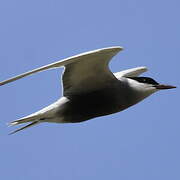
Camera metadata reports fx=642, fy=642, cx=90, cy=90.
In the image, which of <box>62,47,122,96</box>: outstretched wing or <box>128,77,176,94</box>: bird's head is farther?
<box>128,77,176,94</box>: bird's head

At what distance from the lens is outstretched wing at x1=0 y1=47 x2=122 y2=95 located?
8.54 meters

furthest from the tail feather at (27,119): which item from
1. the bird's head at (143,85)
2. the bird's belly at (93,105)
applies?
the bird's head at (143,85)

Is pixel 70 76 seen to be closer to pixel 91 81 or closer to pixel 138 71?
pixel 91 81

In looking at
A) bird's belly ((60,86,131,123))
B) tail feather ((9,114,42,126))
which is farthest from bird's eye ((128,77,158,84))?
tail feather ((9,114,42,126))

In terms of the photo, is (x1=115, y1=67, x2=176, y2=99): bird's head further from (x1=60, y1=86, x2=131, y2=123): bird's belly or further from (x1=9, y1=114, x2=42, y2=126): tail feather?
(x1=9, y1=114, x2=42, y2=126): tail feather

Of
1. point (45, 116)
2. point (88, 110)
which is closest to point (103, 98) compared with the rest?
point (88, 110)

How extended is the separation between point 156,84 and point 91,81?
117 centimetres

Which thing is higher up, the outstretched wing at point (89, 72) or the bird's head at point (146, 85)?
the outstretched wing at point (89, 72)

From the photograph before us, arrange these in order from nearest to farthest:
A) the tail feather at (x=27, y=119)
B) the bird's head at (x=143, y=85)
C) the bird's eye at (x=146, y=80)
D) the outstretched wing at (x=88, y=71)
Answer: the outstretched wing at (x=88, y=71)
the tail feather at (x=27, y=119)
the bird's head at (x=143, y=85)
the bird's eye at (x=146, y=80)

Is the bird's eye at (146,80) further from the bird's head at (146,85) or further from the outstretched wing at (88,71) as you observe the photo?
the outstretched wing at (88,71)

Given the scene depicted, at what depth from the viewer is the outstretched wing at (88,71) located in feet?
28.0

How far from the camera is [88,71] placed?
9.09 metres

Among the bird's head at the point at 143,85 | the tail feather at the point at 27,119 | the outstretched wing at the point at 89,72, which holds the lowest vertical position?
the tail feather at the point at 27,119

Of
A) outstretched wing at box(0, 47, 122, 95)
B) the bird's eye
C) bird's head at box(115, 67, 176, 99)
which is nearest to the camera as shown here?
outstretched wing at box(0, 47, 122, 95)
